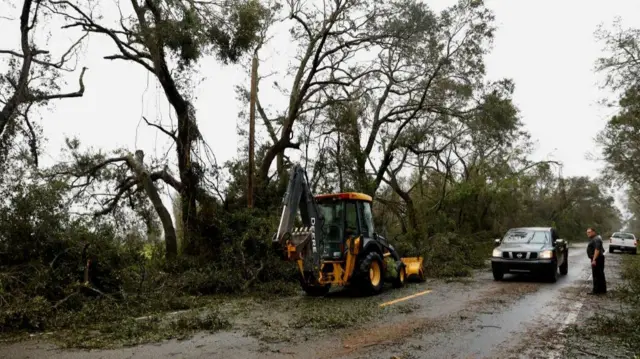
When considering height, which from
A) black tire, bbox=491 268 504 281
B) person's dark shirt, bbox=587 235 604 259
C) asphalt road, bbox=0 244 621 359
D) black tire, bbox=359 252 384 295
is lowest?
asphalt road, bbox=0 244 621 359

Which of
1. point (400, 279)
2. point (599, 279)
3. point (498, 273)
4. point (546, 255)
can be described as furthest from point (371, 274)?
point (546, 255)

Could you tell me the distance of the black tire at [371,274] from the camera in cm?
1177

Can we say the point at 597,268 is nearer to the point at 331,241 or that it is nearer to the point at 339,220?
the point at 339,220

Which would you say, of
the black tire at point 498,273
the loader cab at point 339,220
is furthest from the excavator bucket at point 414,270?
the loader cab at point 339,220

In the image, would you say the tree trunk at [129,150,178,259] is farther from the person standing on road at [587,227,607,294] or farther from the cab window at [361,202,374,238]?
the person standing on road at [587,227,607,294]

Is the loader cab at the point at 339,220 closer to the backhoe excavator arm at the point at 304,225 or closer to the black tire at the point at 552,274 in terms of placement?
the backhoe excavator arm at the point at 304,225

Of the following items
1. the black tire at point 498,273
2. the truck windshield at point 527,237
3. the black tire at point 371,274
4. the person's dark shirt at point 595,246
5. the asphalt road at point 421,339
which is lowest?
the asphalt road at point 421,339

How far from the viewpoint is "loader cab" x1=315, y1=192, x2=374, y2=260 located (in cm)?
1180

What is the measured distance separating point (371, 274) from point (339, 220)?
5.23 ft

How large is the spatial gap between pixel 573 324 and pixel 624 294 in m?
4.53

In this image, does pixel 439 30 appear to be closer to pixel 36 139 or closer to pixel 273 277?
pixel 273 277

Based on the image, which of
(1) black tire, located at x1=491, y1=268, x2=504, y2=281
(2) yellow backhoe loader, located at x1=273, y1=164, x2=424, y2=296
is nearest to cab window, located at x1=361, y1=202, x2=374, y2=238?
(2) yellow backhoe loader, located at x1=273, y1=164, x2=424, y2=296

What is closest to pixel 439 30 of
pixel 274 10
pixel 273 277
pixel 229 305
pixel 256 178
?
pixel 274 10

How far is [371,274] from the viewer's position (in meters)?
12.3
